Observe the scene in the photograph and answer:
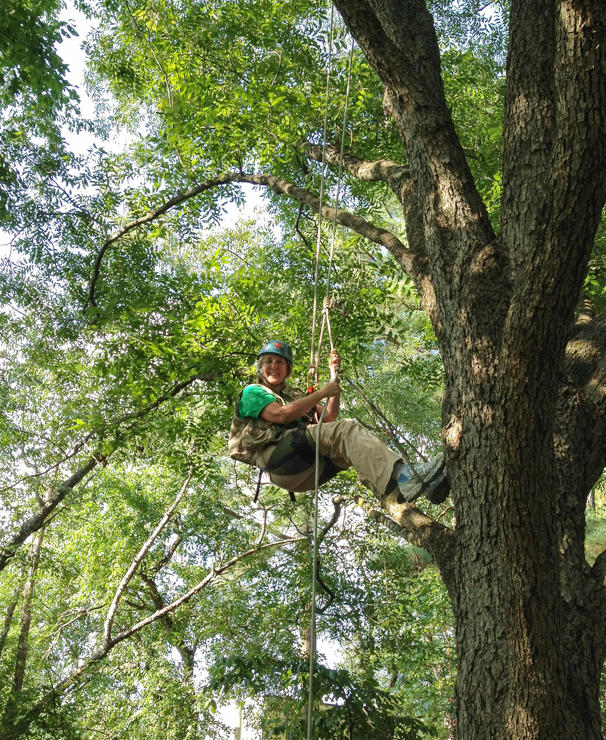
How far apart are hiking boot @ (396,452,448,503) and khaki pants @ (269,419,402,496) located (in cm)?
10

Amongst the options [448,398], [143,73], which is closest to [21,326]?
[143,73]

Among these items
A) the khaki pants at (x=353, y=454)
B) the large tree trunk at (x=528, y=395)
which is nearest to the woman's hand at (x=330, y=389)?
the khaki pants at (x=353, y=454)

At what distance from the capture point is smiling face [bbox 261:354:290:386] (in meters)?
3.73

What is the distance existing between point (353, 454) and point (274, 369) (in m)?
0.79

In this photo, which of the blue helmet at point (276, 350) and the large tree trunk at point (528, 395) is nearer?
the large tree trunk at point (528, 395)

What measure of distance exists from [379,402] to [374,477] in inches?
339

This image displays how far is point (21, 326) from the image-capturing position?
342 inches

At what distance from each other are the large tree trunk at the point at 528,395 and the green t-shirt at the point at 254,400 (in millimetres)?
1061

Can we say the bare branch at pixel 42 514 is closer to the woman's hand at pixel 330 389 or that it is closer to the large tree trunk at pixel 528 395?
the woman's hand at pixel 330 389

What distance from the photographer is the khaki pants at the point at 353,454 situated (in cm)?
314

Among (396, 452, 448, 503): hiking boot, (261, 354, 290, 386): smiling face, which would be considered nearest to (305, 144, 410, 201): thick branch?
(261, 354, 290, 386): smiling face

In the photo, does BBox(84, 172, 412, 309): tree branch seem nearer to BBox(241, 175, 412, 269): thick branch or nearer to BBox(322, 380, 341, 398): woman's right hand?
BBox(241, 175, 412, 269): thick branch

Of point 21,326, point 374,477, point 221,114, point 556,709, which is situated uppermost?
point 21,326

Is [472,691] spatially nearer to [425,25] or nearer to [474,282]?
[474,282]
